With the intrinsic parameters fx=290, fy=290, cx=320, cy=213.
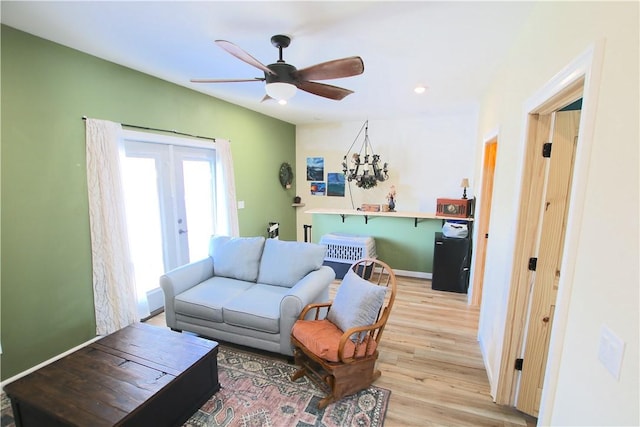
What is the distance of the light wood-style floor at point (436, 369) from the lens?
1953 mm

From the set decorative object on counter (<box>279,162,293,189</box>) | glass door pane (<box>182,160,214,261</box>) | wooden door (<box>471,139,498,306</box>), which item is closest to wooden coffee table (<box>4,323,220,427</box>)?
glass door pane (<box>182,160,214,261</box>)

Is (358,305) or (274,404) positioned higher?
(358,305)

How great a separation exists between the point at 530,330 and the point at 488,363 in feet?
2.21

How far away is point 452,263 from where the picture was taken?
159 inches

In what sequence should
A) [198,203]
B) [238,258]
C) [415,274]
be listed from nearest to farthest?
[238,258], [198,203], [415,274]

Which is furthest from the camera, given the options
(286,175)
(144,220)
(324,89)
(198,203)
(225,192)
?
(286,175)

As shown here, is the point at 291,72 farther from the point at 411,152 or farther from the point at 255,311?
the point at 411,152

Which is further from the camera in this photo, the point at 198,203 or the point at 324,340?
the point at 198,203

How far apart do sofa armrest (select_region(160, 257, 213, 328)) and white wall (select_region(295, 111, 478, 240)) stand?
11.5 ft

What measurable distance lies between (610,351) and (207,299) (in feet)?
8.70

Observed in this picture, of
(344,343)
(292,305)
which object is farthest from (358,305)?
(292,305)

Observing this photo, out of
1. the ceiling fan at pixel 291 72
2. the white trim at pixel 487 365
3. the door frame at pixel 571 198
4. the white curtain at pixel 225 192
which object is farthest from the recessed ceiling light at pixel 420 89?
the white trim at pixel 487 365

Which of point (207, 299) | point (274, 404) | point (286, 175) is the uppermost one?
point (286, 175)

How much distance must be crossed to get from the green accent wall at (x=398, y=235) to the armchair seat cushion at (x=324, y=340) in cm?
269
